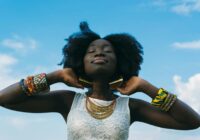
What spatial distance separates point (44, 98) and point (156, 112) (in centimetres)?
136

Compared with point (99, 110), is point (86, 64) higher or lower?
higher

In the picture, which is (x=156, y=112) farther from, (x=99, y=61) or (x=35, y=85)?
(x=35, y=85)

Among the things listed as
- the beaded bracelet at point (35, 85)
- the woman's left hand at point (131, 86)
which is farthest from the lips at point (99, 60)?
the beaded bracelet at point (35, 85)

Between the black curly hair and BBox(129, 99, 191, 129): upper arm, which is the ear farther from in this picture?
BBox(129, 99, 191, 129): upper arm

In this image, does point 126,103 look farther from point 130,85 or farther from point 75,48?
point 75,48

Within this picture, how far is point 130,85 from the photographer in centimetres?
725

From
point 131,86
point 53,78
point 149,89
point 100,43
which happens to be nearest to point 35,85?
point 53,78

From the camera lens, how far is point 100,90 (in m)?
7.38

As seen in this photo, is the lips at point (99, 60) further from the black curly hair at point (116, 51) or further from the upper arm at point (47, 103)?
the upper arm at point (47, 103)

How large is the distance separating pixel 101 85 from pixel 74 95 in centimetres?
35

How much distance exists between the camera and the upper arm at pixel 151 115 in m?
7.37

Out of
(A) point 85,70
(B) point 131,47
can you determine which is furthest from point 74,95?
(B) point 131,47

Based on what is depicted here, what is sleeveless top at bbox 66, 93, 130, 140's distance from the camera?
275 inches

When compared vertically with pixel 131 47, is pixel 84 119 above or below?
below
